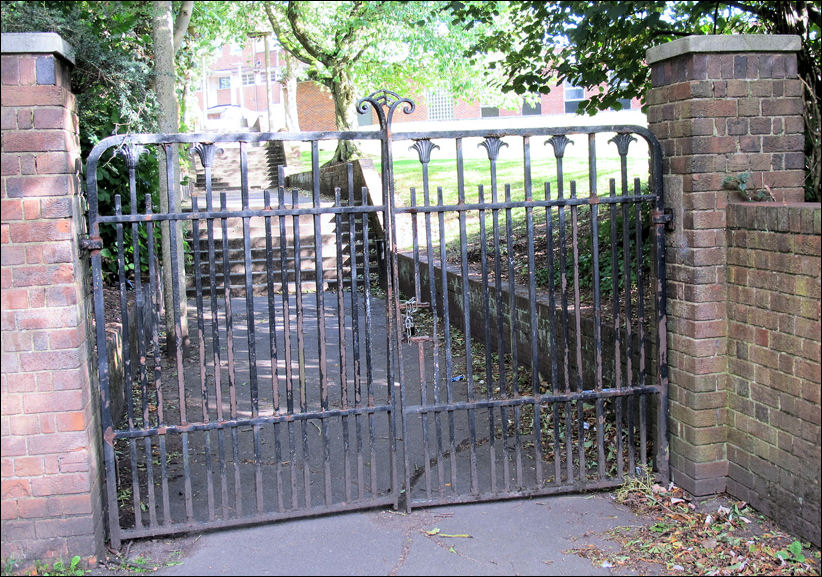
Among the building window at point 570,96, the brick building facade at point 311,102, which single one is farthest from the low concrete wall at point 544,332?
the building window at point 570,96

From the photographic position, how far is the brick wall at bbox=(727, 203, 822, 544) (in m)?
3.90

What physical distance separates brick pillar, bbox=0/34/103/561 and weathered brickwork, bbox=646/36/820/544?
330 centimetres

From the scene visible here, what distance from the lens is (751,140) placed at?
177 inches

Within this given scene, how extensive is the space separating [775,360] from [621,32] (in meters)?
3.89

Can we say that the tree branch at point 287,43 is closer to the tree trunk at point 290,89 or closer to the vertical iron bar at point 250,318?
the tree trunk at point 290,89

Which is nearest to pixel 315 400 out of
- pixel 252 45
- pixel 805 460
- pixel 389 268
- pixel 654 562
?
pixel 389 268

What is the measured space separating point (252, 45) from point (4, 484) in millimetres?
43858

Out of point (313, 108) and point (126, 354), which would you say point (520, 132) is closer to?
point (126, 354)

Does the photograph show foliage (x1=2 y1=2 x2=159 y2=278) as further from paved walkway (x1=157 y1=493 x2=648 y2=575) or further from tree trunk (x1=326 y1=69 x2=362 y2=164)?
tree trunk (x1=326 y1=69 x2=362 y2=164)

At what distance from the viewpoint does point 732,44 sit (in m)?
4.38

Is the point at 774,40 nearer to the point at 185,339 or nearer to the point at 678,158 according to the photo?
the point at 678,158

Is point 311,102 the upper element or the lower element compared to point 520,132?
upper

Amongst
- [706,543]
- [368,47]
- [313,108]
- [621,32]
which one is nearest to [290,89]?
[313,108]

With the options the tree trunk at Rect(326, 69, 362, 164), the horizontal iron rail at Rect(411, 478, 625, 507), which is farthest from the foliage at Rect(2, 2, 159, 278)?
the tree trunk at Rect(326, 69, 362, 164)
